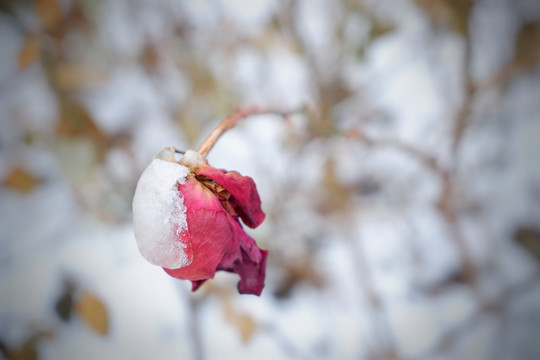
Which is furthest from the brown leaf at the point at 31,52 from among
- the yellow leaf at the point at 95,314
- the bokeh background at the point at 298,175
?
the yellow leaf at the point at 95,314

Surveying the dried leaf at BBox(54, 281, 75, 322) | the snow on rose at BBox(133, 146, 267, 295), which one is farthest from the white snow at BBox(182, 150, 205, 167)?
the dried leaf at BBox(54, 281, 75, 322)

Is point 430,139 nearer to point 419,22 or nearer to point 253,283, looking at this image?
point 419,22

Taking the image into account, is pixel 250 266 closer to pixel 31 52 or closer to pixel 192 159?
pixel 192 159

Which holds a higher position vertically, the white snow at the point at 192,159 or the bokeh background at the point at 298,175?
the bokeh background at the point at 298,175

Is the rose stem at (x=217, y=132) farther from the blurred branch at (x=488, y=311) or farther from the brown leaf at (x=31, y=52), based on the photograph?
the blurred branch at (x=488, y=311)

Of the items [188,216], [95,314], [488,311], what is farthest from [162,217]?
[488,311]

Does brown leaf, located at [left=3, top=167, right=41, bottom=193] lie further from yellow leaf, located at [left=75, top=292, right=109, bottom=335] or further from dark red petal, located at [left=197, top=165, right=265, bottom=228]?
dark red petal, located at [left=197, top=165, right=265, bottom=228]

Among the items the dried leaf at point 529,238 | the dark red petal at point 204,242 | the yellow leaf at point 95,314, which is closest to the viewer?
the dark red petal at point 204,242

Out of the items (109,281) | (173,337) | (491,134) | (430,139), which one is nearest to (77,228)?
(109,281)

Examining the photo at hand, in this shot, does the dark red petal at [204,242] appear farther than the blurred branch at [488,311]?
No
